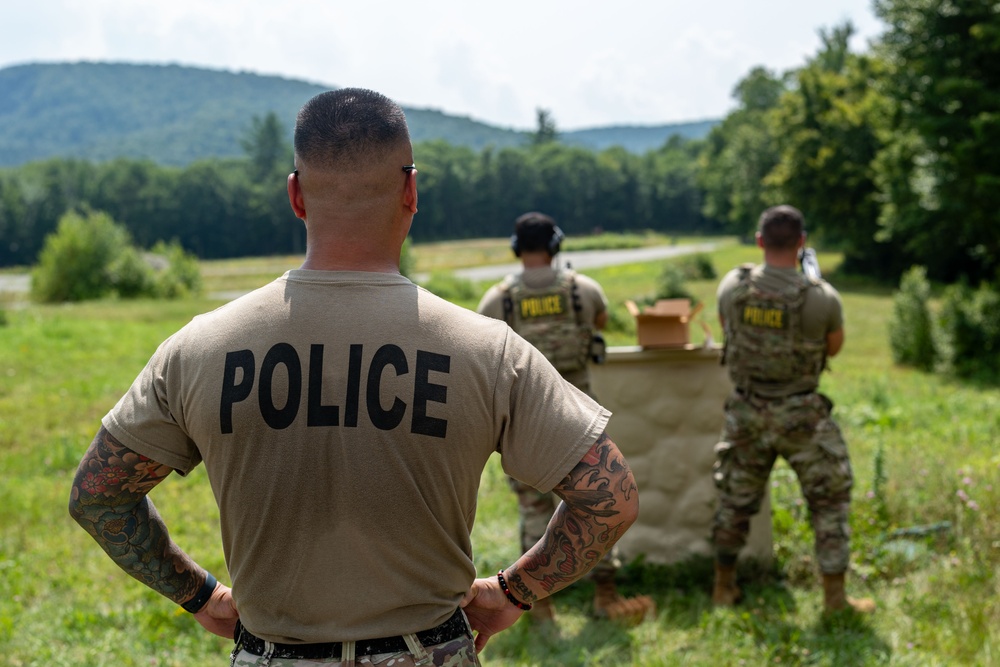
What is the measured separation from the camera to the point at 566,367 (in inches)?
216

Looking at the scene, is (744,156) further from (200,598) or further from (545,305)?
(200,598)

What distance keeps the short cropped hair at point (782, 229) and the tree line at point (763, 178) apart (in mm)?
11882

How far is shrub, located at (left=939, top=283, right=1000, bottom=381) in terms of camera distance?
15.6 metres

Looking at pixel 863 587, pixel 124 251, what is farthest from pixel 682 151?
pixel 863 587

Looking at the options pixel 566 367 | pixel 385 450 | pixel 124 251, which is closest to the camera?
pixel 385 450

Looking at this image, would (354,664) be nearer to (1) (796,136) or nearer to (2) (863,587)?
(2) (863,587)

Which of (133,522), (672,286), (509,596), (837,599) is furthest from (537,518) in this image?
(672,286)

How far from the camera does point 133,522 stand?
2.29 meters

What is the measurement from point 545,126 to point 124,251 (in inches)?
5087

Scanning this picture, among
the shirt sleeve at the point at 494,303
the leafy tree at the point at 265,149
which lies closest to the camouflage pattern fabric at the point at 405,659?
the shirt sleeve at the point at 494,303

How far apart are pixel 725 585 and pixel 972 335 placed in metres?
12.7

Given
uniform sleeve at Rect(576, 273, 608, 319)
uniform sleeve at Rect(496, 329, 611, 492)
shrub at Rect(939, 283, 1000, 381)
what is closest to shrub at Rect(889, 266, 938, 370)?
shrub at Rect(939, 283, 1000, 381)

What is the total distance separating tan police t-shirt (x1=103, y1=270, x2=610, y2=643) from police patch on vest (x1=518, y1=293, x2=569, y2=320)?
3.41 meters

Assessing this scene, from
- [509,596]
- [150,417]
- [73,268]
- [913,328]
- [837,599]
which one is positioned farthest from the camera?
[73,268]
